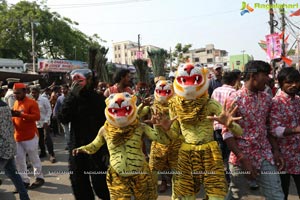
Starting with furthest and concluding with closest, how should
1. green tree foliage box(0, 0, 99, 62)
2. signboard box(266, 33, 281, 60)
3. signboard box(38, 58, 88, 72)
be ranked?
green tree foliage box(0, 0, 99, 62)
signboard box(38, 58, 88, 72)
signboard box(266, 33, 281, 60)

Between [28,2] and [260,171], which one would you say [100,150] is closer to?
[260,171]

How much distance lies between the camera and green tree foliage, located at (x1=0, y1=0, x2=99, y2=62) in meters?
29.2

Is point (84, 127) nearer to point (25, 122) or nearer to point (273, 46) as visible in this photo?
point (25, 122)

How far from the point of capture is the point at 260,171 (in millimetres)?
2906

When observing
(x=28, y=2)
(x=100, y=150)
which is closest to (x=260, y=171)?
(x=100, y=150)

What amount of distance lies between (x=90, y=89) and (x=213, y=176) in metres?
1.70

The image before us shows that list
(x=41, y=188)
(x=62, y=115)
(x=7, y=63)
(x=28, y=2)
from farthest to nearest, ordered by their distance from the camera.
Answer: (x=28, y=2), (x=7, y=63), (x=41, y=188), (x=62, y=115)

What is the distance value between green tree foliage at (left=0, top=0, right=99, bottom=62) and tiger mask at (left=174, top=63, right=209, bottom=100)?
2614cm

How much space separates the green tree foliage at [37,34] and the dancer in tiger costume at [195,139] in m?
26.2

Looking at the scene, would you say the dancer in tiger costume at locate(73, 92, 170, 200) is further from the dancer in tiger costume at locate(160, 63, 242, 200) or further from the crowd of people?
the dancer in tiger costume at locate(160, 63, 242, 200)

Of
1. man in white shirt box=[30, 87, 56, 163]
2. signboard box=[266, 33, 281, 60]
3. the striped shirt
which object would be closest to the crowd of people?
the striped shirt

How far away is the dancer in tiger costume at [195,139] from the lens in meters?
3.14

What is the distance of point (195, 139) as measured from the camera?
3.29 meters

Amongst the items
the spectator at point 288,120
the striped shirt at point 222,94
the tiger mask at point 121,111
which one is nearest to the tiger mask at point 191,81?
the tiger mask at point 121,111
